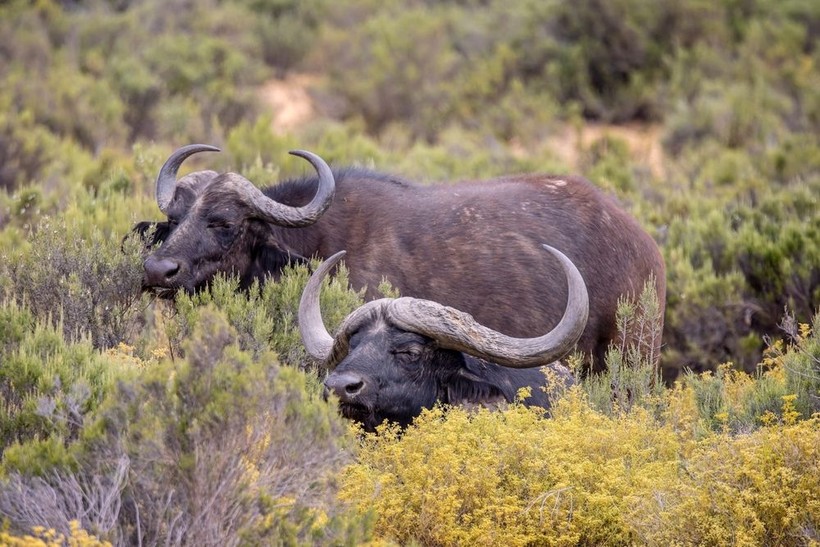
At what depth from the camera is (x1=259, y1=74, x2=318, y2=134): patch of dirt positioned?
2072 cm

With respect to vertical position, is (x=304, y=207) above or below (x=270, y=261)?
above

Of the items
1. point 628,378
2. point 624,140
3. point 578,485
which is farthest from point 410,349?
point 624,140

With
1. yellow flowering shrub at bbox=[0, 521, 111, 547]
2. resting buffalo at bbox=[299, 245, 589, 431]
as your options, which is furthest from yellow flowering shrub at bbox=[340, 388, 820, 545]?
yellow flowering shrub at bbox=[0, 521, 111, 547]

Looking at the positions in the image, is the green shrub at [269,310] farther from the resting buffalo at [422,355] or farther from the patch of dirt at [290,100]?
the patch of dirt at [290,100]

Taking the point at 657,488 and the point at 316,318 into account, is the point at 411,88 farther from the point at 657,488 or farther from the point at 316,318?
the point at 657,488

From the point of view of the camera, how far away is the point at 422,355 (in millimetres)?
6602

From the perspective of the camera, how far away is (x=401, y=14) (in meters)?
25.0

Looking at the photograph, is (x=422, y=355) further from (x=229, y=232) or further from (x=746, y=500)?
(x=229, y=232)

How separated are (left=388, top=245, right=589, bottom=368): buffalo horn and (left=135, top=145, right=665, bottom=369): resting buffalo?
58.8 inches

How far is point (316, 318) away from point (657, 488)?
7.92 ft

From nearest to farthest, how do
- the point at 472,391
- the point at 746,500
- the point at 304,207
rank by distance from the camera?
the point at 746,500 → the point at 472,391 → the point at 304,207

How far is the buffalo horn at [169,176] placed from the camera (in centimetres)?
869

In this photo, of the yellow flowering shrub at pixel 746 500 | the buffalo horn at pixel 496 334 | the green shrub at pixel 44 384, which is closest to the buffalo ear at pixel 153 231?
the green shrub at pixel 44 384

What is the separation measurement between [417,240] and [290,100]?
580 inches
